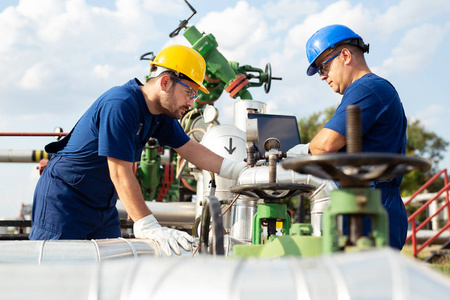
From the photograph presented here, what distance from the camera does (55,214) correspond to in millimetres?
2496

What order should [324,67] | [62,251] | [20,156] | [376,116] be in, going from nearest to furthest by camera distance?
[62,251] → [376,116] → [324,67] → [20,156]

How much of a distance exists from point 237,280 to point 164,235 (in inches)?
57.1

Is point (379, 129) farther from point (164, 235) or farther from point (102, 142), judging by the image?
point (102, 142)

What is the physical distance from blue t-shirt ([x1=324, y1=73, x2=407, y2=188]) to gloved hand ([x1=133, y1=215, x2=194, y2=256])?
86cm

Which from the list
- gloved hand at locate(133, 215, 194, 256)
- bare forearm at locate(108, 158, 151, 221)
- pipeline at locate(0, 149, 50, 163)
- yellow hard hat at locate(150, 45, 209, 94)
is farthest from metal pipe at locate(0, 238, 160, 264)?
pipeline at locate(0, 149, 50, 163)

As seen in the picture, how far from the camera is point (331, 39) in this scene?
8.14 ft

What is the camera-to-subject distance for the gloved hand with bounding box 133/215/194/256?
218 cm

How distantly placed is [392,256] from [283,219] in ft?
3.44

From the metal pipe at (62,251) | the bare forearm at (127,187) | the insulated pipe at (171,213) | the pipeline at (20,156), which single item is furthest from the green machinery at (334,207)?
the pipeline at (20,156)

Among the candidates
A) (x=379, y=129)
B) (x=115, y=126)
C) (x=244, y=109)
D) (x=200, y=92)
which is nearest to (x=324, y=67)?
(x=379, y=129)

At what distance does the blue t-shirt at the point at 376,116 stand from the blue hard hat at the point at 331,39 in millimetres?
384

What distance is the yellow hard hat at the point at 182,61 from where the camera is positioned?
9.01 ft

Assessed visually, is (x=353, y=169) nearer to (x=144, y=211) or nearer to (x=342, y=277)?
(x=342, y=277)

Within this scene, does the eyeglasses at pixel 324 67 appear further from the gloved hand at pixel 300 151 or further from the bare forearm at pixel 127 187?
the bare forearm at pixel 127 187
